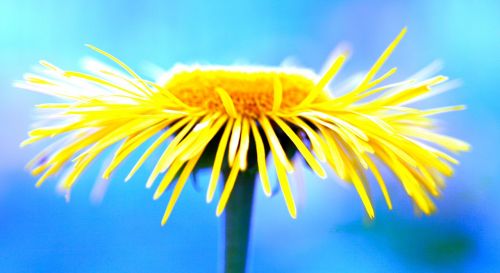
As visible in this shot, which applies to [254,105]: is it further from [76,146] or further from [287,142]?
[76,146]

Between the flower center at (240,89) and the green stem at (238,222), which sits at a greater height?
the flower center at (240,89)

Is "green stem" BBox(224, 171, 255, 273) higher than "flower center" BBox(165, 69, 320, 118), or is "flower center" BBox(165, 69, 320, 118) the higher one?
"flower center" BBox(165, 69, 320, 118)

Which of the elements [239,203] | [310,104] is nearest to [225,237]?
[239,203]

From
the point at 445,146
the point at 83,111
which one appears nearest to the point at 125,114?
the point at 83,111
